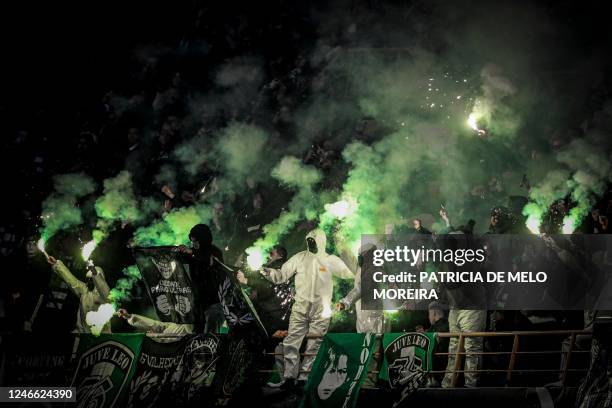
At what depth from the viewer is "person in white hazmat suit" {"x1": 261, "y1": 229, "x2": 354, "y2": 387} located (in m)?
7.53

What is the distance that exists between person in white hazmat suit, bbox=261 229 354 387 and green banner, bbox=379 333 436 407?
1.06 metres

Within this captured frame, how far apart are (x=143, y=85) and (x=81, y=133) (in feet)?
6.63

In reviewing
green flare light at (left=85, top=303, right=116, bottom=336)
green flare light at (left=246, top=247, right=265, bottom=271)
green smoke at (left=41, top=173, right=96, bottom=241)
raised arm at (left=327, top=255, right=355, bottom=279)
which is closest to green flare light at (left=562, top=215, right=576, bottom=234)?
raised arm at (left=327, top=255, right=355, bottom=279)

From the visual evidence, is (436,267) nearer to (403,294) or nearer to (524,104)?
(403,294)

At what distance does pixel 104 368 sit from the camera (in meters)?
6.09

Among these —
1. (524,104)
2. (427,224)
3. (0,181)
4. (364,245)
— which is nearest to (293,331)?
(364,245)

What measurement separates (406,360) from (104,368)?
3764 millimetres

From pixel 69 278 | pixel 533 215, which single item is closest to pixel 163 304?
pixel 69 278

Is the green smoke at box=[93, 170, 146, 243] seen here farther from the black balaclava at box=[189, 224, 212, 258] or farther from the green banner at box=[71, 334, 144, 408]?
the green banner at box=[71, 334, 144, 408]

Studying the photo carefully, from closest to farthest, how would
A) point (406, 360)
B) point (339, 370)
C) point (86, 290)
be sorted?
point (339, 370), point (406, 360), point (86, 290)

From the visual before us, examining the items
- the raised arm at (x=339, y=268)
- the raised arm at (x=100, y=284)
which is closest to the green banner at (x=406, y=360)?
the raised arm at (x=339, y=268)

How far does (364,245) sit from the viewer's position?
8.61 meters

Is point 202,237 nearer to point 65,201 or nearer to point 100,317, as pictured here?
point 100,317

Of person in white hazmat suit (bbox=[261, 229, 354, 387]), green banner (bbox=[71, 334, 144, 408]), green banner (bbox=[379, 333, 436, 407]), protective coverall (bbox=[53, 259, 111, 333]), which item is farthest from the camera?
protective coverall (bbox=[53, 259, 111, 333])
